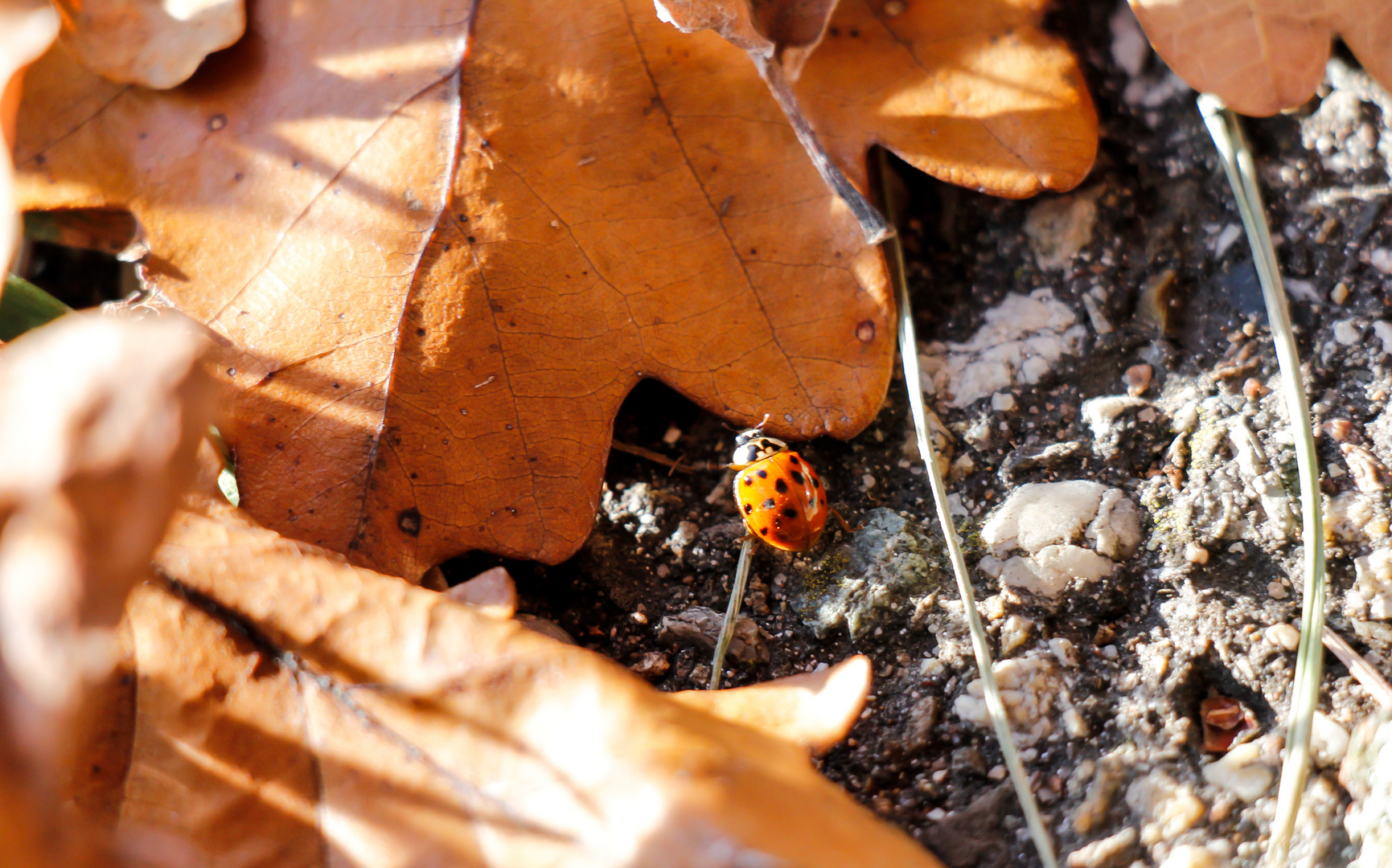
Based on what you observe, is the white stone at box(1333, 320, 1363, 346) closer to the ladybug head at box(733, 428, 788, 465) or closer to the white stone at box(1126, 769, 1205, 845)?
the white stone at box(1126, 769, 1205, 845)

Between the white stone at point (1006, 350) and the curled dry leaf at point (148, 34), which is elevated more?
the curled dry leaf at point (148, 34)

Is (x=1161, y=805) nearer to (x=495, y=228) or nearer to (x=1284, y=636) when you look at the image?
(x=1284, y=636)

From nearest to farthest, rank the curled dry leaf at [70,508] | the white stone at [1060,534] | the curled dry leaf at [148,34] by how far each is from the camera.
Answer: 1. the curled dry leaf at [70,508]
2. the white stone at [1060,534]
3. the curled dry leaf at [148,34]

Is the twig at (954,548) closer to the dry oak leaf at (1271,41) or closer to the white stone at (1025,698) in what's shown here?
the white stone at (1025,698)

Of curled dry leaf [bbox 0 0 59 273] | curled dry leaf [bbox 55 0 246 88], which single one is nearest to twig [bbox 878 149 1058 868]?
curled dry leaf [bbox 55 0 246 88]

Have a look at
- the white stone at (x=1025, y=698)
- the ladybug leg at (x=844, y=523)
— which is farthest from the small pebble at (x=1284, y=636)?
the ladybug leg at (x=844, y=523)

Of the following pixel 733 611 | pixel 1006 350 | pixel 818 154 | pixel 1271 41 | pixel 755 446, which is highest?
pixel 1271 41

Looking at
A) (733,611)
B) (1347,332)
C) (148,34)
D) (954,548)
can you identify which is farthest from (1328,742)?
(148,34)

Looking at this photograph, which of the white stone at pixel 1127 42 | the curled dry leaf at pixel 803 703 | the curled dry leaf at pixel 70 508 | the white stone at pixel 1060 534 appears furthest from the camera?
the white stone at pixel 1127 42
